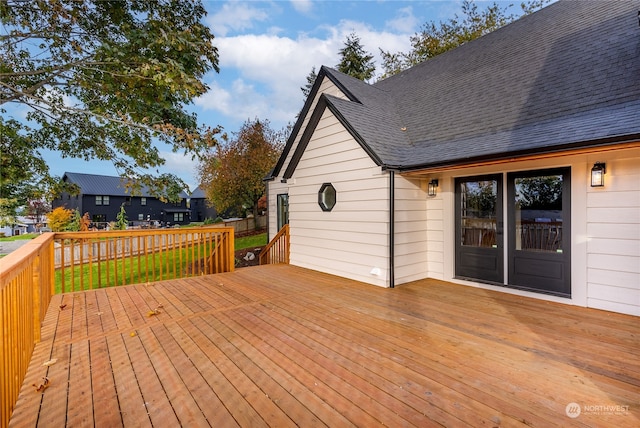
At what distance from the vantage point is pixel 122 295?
14.7 feet

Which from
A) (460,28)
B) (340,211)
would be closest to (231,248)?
(340,211)

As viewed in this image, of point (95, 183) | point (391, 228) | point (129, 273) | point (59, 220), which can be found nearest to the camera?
point (391, 228)

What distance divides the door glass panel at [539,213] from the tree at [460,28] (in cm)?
1229

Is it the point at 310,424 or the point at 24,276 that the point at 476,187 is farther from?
the point at 24,276

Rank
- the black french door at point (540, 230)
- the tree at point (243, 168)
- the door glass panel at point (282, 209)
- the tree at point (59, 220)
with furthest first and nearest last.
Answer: the tree at point (59, 220) < the tree at point (243, 168) < the door glass panel at point (282, 209) < the black french door at point (540, 230)

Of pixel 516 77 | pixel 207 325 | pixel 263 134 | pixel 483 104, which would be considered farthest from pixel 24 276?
pixel 263 134

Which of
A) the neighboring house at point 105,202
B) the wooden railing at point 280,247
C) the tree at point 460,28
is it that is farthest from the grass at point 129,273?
the neighboring house at point 105,202

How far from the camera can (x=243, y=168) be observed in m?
17.2

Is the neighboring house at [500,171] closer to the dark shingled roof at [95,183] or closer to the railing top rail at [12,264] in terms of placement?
the railing top rail at [12,264]

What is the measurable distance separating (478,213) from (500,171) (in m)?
0.76

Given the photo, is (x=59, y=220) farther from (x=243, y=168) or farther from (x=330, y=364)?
(x=330, y=364)

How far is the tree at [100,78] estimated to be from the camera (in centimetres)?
521

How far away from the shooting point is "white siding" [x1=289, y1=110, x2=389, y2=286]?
5172 mm

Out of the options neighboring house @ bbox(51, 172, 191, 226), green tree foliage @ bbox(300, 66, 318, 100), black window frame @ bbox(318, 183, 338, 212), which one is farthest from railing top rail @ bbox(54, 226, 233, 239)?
neighboring house @ bbox(51, 172, 191, 226)
